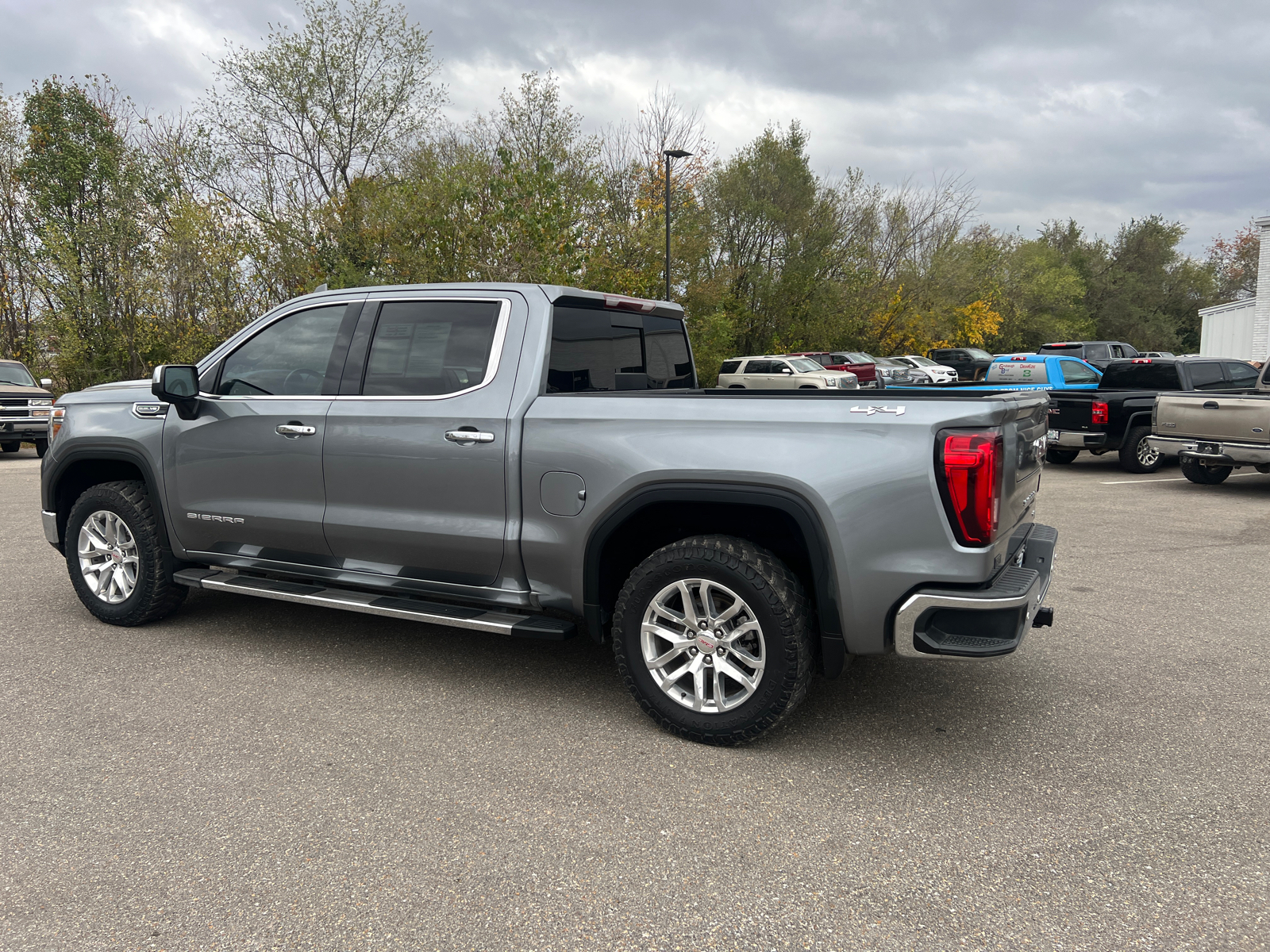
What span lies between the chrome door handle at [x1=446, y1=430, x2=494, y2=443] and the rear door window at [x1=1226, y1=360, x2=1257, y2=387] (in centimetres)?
1370

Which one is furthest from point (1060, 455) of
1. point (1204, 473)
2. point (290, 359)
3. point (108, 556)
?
point (108, 556)

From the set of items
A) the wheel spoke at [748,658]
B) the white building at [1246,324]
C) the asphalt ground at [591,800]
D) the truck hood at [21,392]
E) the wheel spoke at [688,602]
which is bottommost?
the asphalt ground at [591,800]

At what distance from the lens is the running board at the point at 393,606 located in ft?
12.7

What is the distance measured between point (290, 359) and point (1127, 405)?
39.3ft

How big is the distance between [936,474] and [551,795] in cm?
178

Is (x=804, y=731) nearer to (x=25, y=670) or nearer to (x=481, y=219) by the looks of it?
(x=25, y=670)

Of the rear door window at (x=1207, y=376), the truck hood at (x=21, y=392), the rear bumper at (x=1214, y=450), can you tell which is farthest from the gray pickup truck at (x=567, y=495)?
the truck hood at (x=21, y=392)

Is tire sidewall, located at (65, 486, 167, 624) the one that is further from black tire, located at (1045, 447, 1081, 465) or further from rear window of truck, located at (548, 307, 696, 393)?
black tire, located at (1045, 447, 1081, 465)

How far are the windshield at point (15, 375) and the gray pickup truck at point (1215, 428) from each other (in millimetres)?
A: 18550

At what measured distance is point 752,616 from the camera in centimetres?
347

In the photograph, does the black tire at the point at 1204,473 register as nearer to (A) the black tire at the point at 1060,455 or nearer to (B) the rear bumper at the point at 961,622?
(A) the black tire at the point at 1060,455

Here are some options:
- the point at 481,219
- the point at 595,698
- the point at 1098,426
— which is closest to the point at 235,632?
the point at 595,698

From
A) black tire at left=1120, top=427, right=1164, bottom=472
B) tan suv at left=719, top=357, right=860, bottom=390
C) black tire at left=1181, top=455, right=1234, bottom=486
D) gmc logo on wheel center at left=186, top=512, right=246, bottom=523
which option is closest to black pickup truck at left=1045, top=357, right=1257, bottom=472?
black tire at left=1120, top=427, right=1164, bottom=472

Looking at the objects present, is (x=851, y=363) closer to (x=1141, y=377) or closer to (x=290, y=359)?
(x=1141, y=377)
